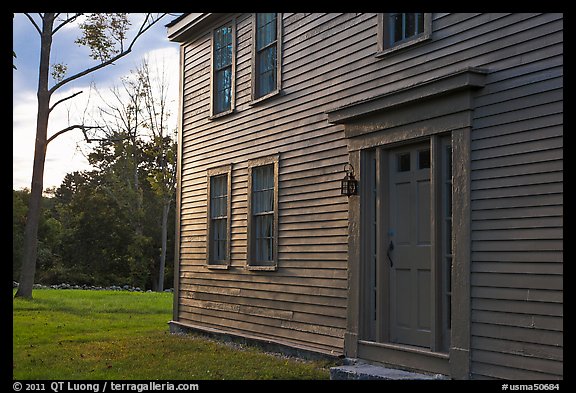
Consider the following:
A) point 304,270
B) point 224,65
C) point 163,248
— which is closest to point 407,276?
point 304,270

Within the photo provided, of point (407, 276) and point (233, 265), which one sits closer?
point (407, 276)

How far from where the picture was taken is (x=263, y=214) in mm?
11875

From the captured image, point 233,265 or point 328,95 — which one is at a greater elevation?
point 328,95

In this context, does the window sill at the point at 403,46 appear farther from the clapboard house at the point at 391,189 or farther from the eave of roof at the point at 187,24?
the eave of roof at the point at 187,24

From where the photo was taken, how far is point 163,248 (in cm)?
3394

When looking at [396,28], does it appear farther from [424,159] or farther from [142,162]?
[142,162]

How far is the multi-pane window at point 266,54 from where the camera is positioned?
11852 millimetres

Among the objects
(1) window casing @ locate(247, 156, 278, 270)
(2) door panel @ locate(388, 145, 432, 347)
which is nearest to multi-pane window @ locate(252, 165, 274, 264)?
(1) window casing @ locate(247, 156, 278, 270)

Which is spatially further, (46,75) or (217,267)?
(46,75)

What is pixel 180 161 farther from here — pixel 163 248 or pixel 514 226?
pixel 163 248

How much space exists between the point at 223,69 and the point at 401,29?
17.3 feet

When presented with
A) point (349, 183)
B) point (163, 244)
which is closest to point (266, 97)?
point (349, 183)

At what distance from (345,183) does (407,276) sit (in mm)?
1552
